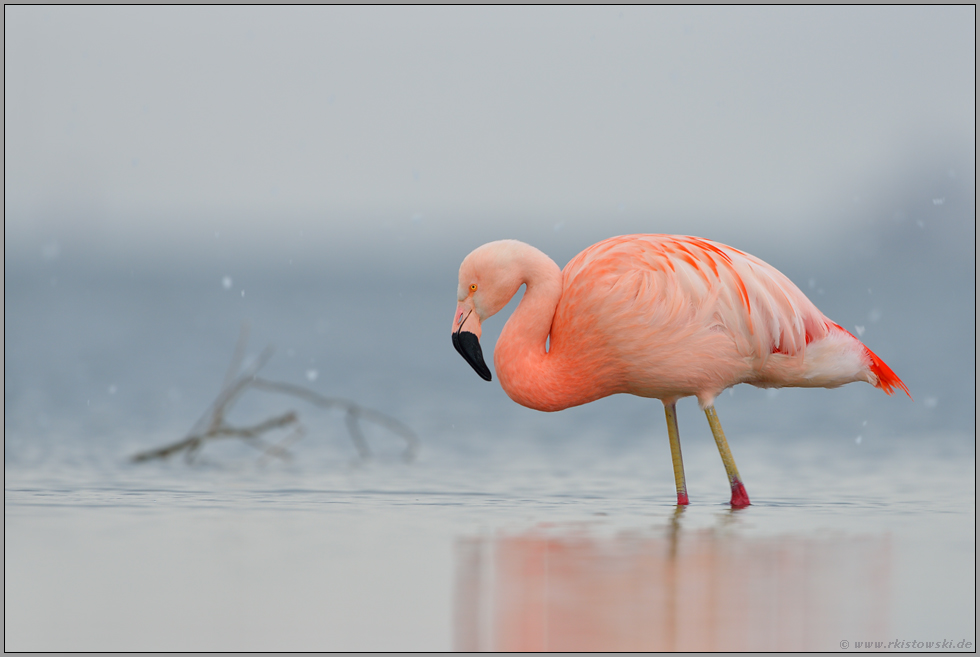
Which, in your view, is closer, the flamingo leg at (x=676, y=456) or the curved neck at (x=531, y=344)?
the curved neck at (x=531, y=344)

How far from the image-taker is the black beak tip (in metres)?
5.67

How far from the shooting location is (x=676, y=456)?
20.3 ft

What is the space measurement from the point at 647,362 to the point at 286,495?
2287 millimetres

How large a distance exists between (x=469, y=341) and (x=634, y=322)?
2.96ft

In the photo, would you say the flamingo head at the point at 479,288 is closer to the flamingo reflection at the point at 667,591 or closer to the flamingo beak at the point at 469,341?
the flamingo beak at the point at 469,341

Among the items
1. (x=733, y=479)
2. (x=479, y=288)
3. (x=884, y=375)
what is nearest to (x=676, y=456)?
(x=733, y=479)

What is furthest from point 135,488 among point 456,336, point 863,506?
point 863,506

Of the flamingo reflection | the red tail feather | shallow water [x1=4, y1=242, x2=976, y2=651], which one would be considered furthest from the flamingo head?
the red tail feather

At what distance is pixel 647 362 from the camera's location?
580cm

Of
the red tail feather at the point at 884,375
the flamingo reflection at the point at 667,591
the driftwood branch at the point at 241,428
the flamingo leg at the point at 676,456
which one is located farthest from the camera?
the driftwood branch at the point at 241,428

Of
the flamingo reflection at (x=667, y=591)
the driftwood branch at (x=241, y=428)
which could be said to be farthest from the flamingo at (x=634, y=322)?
the driftwood branch at (x=241, y=428)

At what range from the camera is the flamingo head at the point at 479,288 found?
18.8 feet

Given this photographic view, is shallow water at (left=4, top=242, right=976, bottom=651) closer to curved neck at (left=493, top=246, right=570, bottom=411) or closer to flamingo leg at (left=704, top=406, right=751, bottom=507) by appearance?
flamingo leg at (left=704, top=406, right=751, bottom=507)

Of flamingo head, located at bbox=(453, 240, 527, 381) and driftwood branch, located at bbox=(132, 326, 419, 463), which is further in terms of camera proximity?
driftwood branch, located at bbox=(132, 326, 419, 463)
